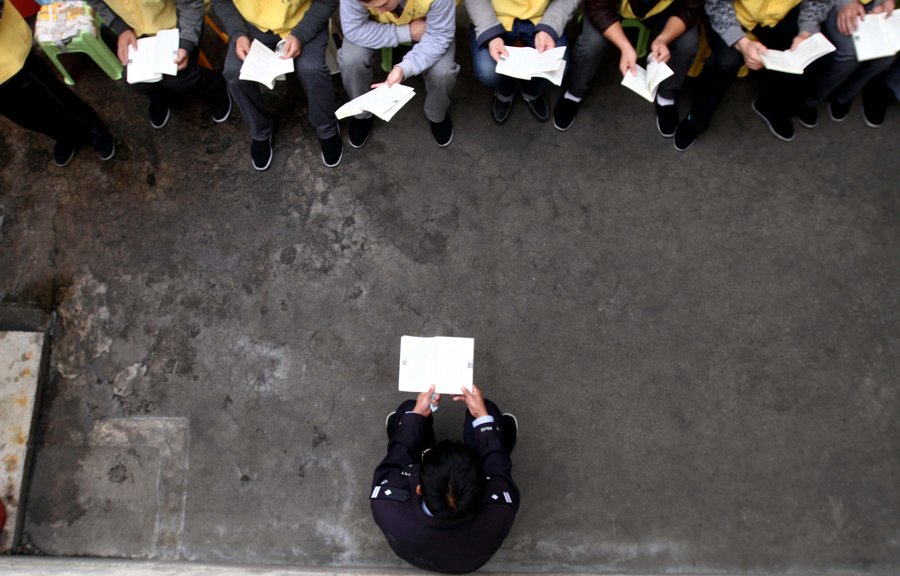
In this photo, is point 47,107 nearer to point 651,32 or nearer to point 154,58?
point 154,58

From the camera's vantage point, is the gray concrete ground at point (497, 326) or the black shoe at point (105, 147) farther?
the black shoe at point (105, 147)

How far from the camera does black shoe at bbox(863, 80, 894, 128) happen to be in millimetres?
3184

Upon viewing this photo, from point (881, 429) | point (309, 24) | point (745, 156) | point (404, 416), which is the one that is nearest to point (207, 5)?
point (309, 24)

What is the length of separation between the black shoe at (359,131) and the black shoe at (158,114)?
1.18 metres

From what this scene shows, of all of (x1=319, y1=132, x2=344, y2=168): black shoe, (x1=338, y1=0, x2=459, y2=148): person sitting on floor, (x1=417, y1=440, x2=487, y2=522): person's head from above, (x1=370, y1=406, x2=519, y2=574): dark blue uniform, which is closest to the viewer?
(x1=417, y1=440, x2=487, y2=522): person's head from above

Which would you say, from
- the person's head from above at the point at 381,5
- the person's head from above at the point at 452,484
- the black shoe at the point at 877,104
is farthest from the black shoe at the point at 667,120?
the person's head from above at the point at 452,484

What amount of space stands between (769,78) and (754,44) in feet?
2.51

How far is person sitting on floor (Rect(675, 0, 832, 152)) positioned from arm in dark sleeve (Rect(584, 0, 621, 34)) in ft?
→ 1.51

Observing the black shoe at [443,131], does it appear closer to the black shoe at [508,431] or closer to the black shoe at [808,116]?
the black shoe at [508,431]

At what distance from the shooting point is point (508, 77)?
3070 millimetres

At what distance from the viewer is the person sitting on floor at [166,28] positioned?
2863 mm

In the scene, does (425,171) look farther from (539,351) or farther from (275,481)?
(275,481)

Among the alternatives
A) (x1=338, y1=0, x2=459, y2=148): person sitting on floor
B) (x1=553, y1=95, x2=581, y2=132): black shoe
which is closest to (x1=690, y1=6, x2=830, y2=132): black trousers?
(x1=553, y1=95, x2=581, y2=132): black shoe

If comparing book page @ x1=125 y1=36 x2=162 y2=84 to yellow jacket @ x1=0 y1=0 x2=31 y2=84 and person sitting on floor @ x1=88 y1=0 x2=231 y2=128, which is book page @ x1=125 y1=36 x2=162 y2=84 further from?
yellow jacket @ x1=0 y1=0 x2=31 y2=84
